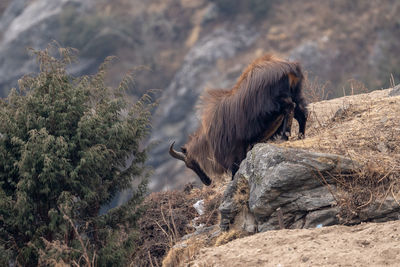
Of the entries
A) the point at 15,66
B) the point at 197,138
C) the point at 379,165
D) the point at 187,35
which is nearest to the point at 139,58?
the point at 187,35

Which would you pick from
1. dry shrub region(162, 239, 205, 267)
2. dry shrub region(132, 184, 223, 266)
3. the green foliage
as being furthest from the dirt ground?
the green foliage

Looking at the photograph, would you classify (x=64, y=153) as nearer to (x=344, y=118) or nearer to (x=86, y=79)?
(x=86, y=79)

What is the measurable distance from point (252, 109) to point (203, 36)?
41.5m

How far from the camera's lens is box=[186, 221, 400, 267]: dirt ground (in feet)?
16.9

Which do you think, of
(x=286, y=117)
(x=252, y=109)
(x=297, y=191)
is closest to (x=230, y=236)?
(x=297, y=191)

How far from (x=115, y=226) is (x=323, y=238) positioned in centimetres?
387

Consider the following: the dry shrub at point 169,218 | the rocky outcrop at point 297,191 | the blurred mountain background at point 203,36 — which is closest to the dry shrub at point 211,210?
the dry shrub at point 169,218

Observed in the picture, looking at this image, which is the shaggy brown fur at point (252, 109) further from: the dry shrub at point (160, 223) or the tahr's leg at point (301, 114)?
the dry shrub at point (160, 223)

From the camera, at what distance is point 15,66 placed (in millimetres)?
42219

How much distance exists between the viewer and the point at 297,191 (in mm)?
6641

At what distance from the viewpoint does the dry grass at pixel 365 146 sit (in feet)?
20.9

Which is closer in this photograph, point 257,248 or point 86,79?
point 257,248

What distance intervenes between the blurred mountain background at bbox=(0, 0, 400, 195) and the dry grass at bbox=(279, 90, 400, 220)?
111 feet

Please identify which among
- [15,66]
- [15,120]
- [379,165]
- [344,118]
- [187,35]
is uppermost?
[15,120]
